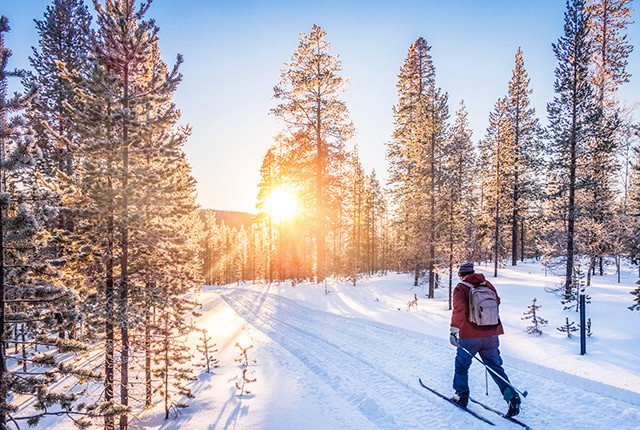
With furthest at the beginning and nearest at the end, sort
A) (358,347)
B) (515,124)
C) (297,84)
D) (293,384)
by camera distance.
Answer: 1. (515,124)
2. (297,84)
3. (358,347)
4. (293,384)

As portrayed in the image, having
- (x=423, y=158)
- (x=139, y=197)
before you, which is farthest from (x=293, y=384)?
(x=423, y=158)

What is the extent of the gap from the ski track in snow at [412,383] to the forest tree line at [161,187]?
14.1 ft

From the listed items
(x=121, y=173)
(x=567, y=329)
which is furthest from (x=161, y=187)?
(x=567, y=329)

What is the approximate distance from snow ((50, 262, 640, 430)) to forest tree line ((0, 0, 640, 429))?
1.68m

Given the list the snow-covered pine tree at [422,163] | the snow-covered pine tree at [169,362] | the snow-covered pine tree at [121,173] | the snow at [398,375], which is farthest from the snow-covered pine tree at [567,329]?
the snow-covered pine tree at [121,173]

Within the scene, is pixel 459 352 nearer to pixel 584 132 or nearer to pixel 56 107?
pixel 584 132

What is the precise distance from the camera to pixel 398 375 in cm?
767

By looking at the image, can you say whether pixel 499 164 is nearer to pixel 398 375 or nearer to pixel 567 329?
pixel 567 329

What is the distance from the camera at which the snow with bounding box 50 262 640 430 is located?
5.81 m

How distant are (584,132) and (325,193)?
15.6 metres

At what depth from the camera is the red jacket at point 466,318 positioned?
601cm

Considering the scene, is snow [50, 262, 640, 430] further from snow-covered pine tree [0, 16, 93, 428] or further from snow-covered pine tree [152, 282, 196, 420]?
snow-covered pine tree [0, 16, 93, 428]

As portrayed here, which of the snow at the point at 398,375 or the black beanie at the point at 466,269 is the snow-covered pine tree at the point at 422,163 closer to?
the snow at the point at 398,375

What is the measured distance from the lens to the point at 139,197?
9219mm
